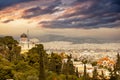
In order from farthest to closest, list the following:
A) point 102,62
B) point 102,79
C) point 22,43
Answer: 1. point 102,62
2. point 22,43
3. point 102,79

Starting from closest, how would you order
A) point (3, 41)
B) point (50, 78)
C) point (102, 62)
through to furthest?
point (50, 78) < point (3, 41) < point (102, 62)

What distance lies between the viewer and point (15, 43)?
250 feet

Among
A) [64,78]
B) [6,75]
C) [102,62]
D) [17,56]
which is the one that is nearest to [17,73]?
[6,75]

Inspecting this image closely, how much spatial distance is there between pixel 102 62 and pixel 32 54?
323 feet

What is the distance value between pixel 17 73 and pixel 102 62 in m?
115

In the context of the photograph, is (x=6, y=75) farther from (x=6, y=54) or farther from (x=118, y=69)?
(x=118, y=69)

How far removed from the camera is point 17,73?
50.4 metres

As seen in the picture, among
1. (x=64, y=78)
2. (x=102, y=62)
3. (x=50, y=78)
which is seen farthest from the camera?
(x=102, y=62)

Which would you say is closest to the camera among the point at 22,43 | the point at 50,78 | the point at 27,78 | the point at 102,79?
the point at 27,78

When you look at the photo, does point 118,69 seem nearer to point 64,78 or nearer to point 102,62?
point 64,78

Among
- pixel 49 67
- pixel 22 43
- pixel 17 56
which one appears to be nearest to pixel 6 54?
pixel 17 56

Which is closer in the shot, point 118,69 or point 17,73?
point 17,73

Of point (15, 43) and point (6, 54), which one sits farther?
point (15, 43)

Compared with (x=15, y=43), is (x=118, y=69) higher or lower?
lower
